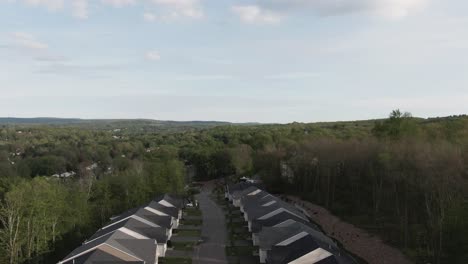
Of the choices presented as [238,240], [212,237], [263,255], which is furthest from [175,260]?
[212,237]

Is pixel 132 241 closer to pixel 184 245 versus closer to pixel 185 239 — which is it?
pixel 184 245

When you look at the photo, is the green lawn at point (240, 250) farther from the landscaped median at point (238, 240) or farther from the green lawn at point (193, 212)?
the green lawn at point (193, 212)

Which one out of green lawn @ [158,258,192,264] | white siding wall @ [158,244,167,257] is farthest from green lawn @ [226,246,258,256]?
white siding wall @ [158,244,167,257]

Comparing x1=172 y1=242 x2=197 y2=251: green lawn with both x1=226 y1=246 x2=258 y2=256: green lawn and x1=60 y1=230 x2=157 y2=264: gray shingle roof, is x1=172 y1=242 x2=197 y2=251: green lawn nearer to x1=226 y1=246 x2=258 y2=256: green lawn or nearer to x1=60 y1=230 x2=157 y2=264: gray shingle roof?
x1=226 y1=246 x2=258 y2=256: green lawn

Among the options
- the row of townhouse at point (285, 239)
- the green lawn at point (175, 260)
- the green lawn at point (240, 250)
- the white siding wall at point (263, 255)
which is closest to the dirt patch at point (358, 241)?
the row of townhouse at point (285, 239)

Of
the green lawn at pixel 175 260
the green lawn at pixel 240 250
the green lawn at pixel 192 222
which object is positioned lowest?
the green lawn at pixel 192 222

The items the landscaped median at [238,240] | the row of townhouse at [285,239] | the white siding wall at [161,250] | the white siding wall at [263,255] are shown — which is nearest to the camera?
the row of townhouse at [285,239]

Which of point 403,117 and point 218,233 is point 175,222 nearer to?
point 218,233
